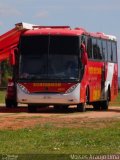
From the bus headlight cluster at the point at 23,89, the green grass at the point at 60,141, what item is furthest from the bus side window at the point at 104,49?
the green grass at the point at 60,141

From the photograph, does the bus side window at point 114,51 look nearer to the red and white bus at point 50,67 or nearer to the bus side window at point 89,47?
the bus side window at point 89,47

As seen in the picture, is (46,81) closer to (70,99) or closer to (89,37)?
(70,99)

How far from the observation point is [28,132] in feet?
63.3

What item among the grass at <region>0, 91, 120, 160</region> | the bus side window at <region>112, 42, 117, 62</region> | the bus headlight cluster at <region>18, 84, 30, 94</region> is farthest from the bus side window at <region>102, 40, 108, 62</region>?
the grass at <region>0, 91, 120, 160</region>

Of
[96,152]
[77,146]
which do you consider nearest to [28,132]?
[77,146]

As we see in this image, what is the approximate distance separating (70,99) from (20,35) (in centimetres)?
343

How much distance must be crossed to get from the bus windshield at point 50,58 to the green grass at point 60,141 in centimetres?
847

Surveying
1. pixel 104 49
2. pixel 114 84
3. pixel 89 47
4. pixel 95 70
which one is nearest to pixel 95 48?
pixel 95 70

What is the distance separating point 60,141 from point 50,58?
12.5 m

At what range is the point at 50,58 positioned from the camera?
29.5m

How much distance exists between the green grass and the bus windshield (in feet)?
27.8

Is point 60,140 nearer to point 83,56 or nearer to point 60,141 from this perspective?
point 60,141

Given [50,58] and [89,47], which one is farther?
[89,47]

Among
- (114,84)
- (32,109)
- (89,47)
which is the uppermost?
(89,47)
